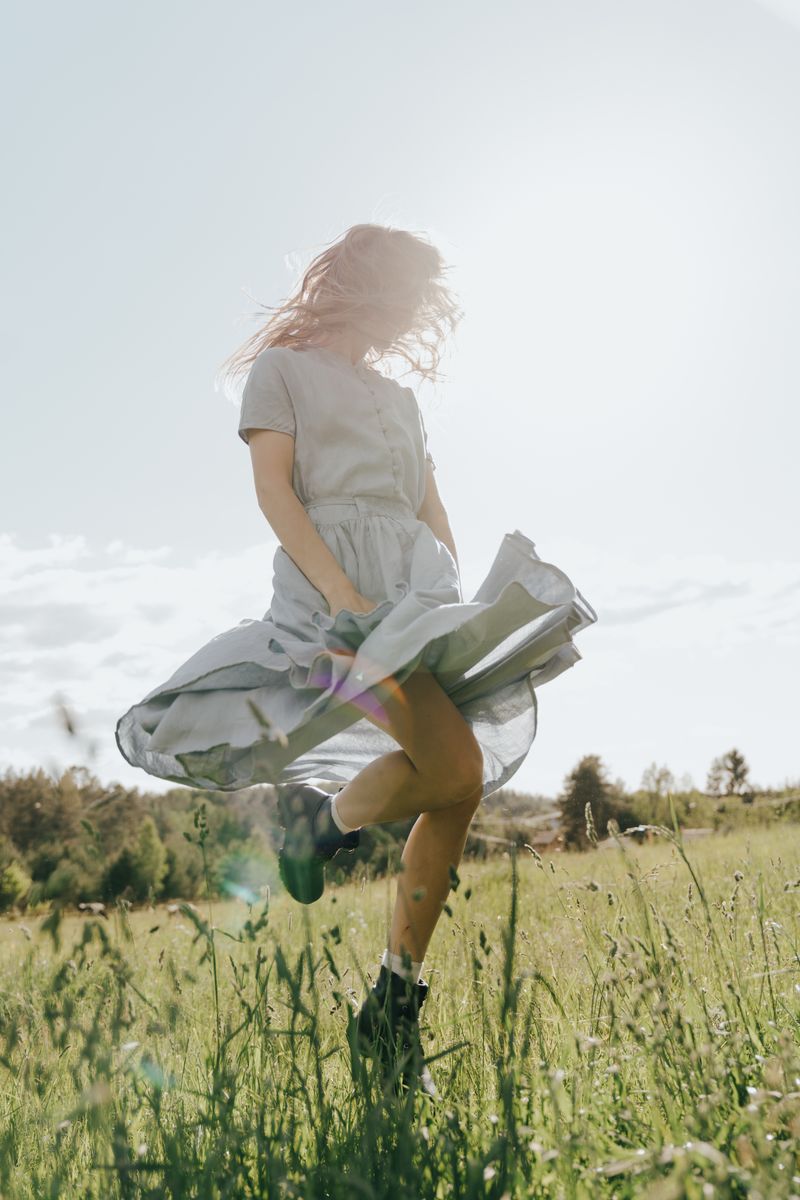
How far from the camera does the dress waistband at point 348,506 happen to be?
302 cm

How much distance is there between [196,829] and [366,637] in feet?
2.52

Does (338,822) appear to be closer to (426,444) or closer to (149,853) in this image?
(426,444)

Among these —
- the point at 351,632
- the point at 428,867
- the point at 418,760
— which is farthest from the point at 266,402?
the point at 428,867

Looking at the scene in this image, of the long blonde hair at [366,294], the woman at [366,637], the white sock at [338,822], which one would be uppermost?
the long blonde hair at [366,294]

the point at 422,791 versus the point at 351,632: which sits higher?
the point at 351,632

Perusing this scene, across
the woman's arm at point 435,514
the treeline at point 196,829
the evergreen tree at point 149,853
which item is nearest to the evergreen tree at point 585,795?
the treeline at point 196,829

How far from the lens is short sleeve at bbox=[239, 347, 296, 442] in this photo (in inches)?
118

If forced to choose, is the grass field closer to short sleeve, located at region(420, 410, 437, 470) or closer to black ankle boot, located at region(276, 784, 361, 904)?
black ankle boot, located at region(276, 784, 361, 904)

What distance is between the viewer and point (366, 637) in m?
2.50

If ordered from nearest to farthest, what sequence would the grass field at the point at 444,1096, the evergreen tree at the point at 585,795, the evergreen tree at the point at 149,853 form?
the grass field at the point at 444,1096
the evergreen tree at the point at 149,853
the evergreen tree at the point at 585,795

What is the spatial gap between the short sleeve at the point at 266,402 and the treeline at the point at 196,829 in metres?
1.11

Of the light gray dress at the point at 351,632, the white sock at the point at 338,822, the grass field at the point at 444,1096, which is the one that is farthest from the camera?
the white sock at the point at 338,822

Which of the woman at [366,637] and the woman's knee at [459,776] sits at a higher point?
the woman at [366,637]

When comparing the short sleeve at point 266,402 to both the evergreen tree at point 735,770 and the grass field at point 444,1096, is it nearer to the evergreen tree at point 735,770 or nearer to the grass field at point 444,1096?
the grass field at point 444,1096
